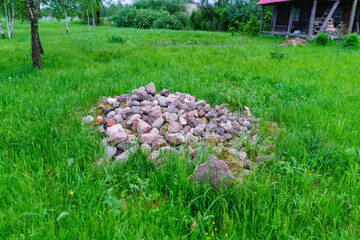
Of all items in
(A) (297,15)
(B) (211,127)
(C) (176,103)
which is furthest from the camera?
(A) (297,15)

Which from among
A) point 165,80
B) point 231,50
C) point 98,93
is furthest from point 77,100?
point 231,50

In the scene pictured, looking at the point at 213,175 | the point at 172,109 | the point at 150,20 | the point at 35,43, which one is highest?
the point at 150,20

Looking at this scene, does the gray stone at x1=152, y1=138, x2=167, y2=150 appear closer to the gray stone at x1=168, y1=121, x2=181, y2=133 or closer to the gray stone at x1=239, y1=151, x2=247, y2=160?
the gray stone at x1=168, y1=121, x2=181, y2=133

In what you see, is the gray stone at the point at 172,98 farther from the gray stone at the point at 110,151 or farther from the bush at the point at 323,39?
the bush at the point at 323,39

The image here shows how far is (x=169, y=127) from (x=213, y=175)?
1.12 m

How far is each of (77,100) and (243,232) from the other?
342 centimetres

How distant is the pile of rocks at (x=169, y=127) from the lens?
2.74m

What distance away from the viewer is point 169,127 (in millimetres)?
3195

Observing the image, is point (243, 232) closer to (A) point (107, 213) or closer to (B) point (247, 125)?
(A) point (107, 213)

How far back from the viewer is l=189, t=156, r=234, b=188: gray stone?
87.2 inches

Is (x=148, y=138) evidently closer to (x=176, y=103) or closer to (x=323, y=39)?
(x=176, y=103)

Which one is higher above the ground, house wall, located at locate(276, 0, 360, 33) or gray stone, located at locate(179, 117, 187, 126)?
house wall, located at locate(276, 0, 360, 33)

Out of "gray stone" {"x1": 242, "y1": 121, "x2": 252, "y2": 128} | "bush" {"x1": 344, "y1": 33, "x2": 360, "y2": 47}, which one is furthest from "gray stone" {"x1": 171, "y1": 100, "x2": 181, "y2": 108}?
"bush" {"x1": 344, "y1": 33, "x2": 360, "y2": 47}

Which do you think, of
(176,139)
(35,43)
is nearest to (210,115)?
(176,139)
